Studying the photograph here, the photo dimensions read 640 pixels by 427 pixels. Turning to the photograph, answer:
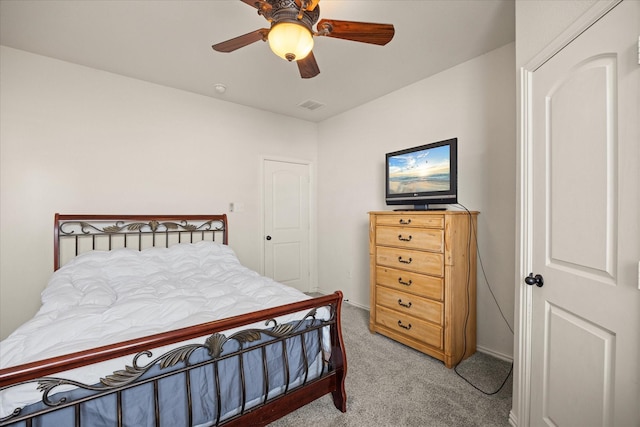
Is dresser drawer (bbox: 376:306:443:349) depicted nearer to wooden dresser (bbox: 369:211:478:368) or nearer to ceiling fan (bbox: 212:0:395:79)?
wooden dresser (bbox: 369:211:478:368)

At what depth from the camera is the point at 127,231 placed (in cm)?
288

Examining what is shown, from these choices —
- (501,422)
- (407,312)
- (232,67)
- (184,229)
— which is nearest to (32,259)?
(184,229)

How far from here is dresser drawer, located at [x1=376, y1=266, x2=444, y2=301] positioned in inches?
88.5

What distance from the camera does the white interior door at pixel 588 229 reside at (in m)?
0.95

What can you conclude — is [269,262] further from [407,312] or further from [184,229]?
[407,312]

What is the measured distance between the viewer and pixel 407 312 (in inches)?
97.5

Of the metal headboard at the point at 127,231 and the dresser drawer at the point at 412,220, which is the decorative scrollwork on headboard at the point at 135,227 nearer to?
the metal headboard at the point at 127,231

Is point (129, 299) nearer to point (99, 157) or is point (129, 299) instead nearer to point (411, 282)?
point (99, 157)

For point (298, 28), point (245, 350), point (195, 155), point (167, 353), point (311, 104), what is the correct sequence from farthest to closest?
1. point (311, 104)
2. point (195, 155)
3. point (298, 28)
4. point (245, 350)
5. point (167, 353)

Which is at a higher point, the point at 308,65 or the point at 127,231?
the point at 308,65

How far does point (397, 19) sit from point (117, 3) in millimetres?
1966

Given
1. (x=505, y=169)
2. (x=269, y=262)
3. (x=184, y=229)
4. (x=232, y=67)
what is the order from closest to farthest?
(x=505, y=169) → (x=232, y=67) → (x=184, y=229) → (x=269, y=262)

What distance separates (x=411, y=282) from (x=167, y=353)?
6.44ft

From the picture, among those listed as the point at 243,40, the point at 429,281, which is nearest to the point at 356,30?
the point at 243,40
